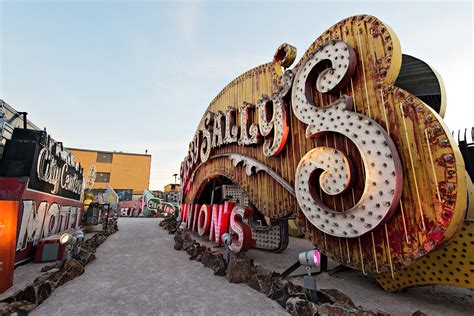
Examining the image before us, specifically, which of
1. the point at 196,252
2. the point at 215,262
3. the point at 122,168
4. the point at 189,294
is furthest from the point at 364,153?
the point at 122,168

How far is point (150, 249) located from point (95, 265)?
2723 millimetres

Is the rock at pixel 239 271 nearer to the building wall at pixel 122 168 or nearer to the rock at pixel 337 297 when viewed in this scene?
the rock at pixel 337 297

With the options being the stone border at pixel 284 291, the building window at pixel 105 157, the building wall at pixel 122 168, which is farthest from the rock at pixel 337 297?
the building window at pixel 105 157

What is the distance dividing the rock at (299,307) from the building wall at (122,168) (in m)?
45.7

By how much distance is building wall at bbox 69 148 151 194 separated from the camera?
43500 mm

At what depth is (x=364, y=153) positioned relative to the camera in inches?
174

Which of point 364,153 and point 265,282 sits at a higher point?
point 364,153

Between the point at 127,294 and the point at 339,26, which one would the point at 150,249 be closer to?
the point at 127,294

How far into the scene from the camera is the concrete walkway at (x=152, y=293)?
404 centimetres

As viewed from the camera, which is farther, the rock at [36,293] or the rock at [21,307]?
the rock at [36,293]

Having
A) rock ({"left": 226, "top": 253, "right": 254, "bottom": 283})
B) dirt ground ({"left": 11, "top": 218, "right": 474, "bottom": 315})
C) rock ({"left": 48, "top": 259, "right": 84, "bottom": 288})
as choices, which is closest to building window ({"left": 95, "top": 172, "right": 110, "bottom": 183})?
dirt ground ({"left": 11, "top": 218, "right": 474, "bottom": 315})

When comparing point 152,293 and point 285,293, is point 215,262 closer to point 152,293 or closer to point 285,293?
point 152,293

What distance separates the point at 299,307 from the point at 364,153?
3.19 metres

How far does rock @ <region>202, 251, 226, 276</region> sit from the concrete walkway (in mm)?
185
